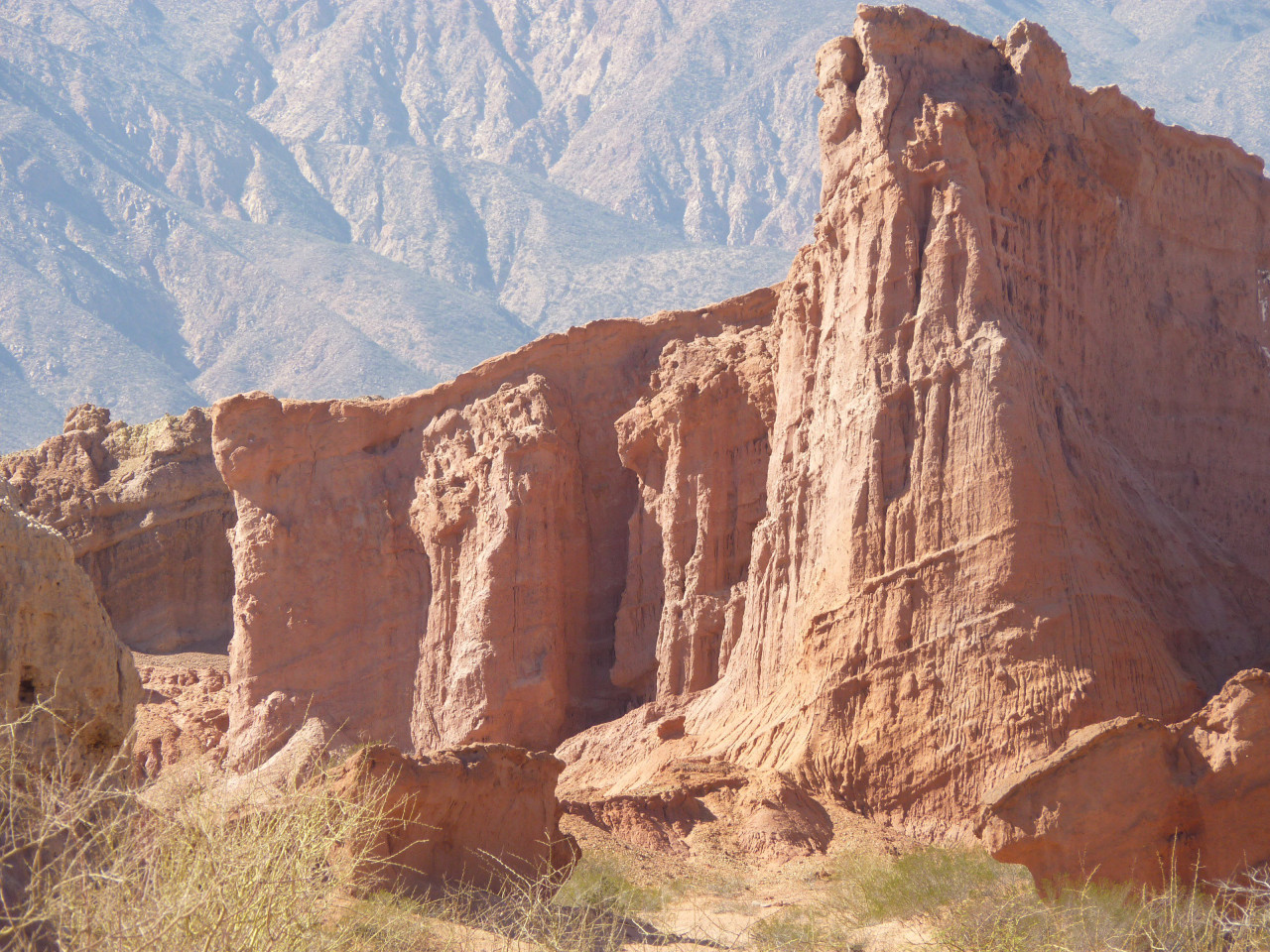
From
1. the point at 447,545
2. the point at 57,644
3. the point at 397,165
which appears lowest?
the point at 57,644

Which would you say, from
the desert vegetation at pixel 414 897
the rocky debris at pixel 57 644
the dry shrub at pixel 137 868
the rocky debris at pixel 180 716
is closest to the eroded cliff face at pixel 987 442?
the desert vegetation at pixel 414 897

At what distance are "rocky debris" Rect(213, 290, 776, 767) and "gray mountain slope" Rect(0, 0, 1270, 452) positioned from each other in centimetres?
5978

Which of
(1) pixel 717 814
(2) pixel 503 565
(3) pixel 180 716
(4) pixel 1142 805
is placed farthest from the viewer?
(3) pixel 180 716

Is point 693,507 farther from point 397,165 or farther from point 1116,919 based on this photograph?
point 397,165

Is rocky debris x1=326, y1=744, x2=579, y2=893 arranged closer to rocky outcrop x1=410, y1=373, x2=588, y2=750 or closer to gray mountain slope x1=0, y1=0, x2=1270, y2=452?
rocky outcrop x1=410, y1=373, x2=588, y2=750

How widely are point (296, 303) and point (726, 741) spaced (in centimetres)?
8953

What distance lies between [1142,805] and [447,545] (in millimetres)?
14798

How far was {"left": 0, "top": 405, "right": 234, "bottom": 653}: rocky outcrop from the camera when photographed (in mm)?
38438

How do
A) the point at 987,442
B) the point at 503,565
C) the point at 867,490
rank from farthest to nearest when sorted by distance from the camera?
1. the point at 503,565
2. the point at 867,490
3. the point at 987,442

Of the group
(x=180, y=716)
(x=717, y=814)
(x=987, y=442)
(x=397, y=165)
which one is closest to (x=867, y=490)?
(x=987, y=442)

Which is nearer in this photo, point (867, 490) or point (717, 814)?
point (717, 814)

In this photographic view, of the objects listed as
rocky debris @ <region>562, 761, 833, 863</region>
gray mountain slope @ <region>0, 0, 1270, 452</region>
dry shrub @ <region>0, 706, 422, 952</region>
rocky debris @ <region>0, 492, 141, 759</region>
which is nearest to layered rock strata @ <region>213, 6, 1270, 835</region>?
rocky debris @ <region>562, 761, 833, 863</region>

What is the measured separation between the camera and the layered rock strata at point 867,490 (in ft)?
65.7

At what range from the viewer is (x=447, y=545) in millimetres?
28750
